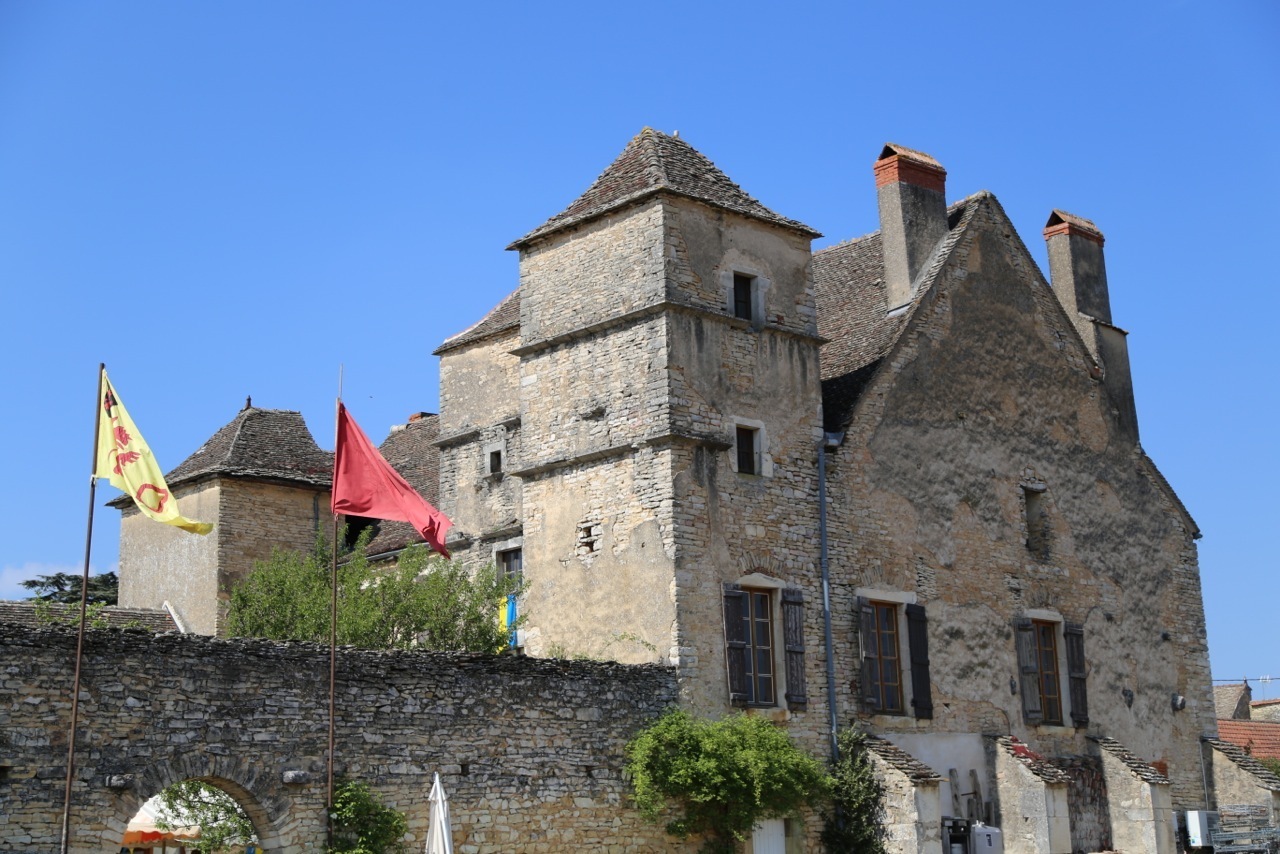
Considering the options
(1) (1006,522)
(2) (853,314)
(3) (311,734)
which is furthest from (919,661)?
(3) (311,734)

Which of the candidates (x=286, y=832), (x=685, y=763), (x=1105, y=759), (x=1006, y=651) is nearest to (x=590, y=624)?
(x=685, y=763)

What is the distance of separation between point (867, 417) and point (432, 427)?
12.1m

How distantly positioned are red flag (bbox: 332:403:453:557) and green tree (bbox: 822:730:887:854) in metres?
6.51

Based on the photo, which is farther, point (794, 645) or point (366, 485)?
point (794, 645)

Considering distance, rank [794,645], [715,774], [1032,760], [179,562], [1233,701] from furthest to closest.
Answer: [1233,701] → [179,562] → [1032,760] → [794,645] → [715,774]

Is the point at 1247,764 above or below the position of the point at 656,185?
below

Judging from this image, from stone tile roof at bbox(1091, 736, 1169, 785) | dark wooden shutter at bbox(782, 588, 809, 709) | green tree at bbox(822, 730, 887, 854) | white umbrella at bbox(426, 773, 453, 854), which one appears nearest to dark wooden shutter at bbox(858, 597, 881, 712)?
green tree at bbox(822, 730, 887, 854)

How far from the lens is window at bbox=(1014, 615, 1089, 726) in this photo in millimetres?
24250

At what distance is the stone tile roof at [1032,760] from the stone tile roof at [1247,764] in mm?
5535

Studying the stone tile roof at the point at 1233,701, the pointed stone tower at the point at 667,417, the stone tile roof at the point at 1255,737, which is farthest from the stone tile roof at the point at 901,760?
the stone tile roof at the point at 1233,701

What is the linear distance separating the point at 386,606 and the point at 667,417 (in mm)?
5100

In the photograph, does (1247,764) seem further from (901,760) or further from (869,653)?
(901,760)

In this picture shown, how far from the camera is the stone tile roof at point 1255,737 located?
1416 inches

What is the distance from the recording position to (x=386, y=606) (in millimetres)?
21844
